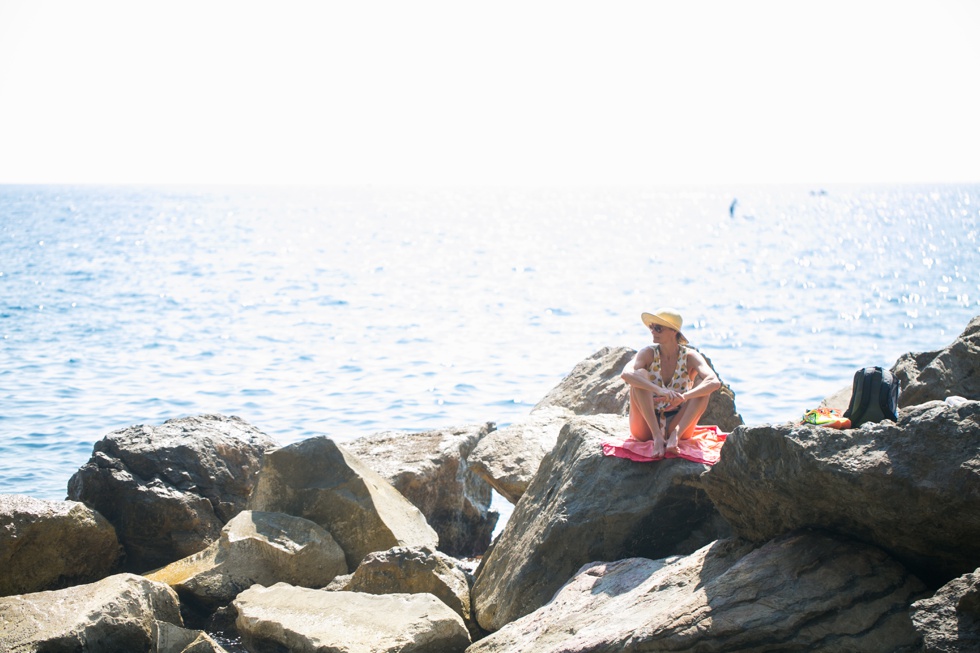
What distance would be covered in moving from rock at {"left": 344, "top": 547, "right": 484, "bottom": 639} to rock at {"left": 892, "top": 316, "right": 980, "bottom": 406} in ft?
14.0

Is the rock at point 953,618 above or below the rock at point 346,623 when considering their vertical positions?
above

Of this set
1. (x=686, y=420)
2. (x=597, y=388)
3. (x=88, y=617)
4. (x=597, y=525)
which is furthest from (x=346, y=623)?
(x=597, y=388)

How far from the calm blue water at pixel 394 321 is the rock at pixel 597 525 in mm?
8267

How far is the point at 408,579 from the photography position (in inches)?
311

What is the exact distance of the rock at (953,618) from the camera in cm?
462

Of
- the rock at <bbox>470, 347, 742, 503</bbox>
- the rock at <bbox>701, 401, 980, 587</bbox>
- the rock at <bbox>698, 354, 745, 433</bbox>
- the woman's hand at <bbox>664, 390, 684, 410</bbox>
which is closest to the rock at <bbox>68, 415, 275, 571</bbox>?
the rock at <bbox>470, 347, 742, 503</bbox>

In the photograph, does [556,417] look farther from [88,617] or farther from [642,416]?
[88,617]

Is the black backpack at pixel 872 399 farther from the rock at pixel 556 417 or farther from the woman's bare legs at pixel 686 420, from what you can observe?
the rock at pixel 556 417

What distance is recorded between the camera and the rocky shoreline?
532 cm

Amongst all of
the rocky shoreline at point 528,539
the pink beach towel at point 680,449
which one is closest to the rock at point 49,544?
the rocky shoreline at point 528,539

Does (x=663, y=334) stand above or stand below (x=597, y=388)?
above

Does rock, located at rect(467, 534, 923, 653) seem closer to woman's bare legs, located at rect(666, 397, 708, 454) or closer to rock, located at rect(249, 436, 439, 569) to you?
woman's bare legs, located at rect(666, 397, 708, 454)

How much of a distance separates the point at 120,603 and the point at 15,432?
10.4 m

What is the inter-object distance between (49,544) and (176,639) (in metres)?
2.16
